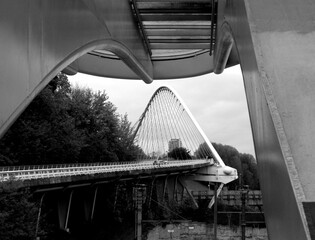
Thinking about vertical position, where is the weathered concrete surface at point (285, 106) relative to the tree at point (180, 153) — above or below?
below

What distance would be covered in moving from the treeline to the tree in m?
22.5

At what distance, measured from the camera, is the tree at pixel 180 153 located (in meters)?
69.4

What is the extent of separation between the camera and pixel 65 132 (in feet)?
98.9

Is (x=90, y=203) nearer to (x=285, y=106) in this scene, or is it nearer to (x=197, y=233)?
(x=197, y=233)

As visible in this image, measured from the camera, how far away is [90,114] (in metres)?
38.5

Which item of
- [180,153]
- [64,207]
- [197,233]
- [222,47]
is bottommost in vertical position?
[197,233]

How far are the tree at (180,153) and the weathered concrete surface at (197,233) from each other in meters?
32.7

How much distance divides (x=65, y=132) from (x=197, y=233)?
15272 millimetres

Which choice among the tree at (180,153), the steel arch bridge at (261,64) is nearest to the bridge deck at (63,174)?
the steel arch bridge at (261,64)

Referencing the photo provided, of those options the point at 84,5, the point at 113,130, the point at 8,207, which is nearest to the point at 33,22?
the point at 84,5

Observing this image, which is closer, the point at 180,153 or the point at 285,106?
the point at 285,106

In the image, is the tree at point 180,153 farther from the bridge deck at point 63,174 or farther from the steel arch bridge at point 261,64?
the steel arch bridge at point 261,64

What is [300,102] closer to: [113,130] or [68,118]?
[68,118]

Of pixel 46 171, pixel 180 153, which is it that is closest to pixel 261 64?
pixel 46 171
